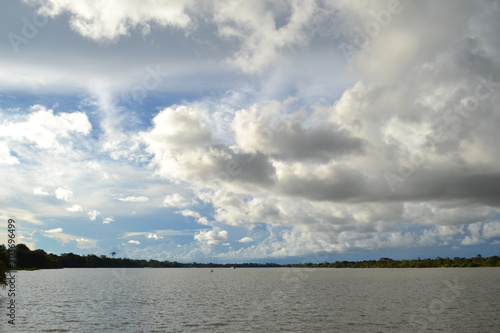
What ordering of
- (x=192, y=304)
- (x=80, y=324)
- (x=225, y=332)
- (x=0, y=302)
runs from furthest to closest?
1. (x=192, y=304)
2. (x=0, y=302)
3. (x=80, y=324)
4. (x=225, y=332)

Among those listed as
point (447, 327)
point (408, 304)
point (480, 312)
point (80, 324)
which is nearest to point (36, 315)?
point (80, 324)

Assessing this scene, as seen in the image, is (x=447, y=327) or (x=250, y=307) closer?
(x=447, y=327)

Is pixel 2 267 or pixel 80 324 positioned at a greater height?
pixel 2 267

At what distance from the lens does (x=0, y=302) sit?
3305 inches

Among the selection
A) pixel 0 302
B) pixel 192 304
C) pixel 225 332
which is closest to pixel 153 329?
pixel 225 332

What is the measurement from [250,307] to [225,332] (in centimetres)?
2928

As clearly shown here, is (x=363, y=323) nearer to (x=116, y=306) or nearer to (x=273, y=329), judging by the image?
(x=273, y=329)

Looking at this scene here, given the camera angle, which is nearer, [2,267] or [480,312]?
[480,312]

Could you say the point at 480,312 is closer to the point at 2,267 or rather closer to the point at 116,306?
the point at 116,306

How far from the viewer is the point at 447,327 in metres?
58.8

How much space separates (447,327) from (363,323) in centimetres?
1256

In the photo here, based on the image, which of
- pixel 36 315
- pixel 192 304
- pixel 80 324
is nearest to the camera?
pixel 80 324

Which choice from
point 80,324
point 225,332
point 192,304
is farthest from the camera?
point 192,304

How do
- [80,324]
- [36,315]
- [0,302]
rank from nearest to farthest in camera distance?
[80,324]
[36,315]
[0,302]
